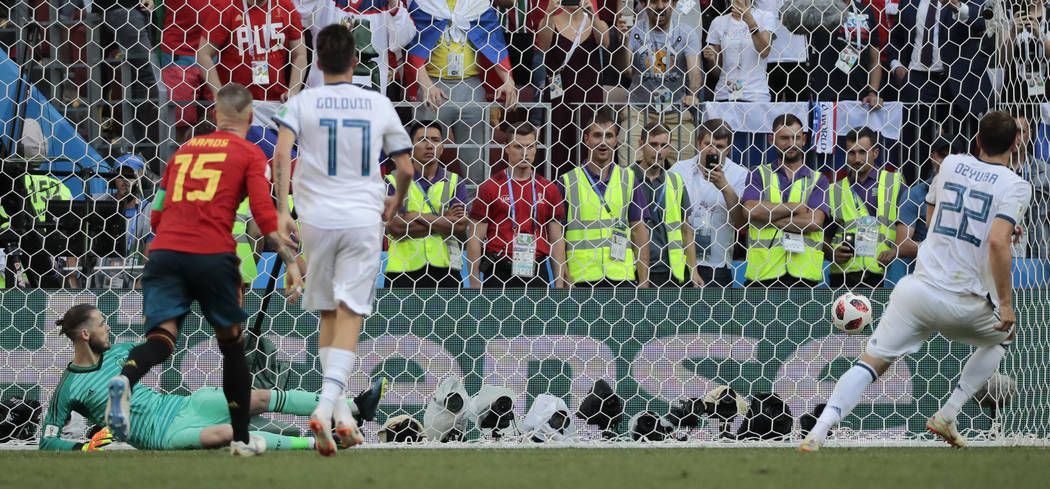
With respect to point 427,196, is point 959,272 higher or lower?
lower

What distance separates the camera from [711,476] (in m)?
5.34

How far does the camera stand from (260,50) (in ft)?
30.3

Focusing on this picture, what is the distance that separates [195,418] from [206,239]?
190cm

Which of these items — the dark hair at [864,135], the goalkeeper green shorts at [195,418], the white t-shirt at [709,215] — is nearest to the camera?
the goalkeeper green shorts at [195,418]

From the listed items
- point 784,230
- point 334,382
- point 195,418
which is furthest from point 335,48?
point 784,230

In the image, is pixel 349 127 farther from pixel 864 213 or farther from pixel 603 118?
pixel 864 213

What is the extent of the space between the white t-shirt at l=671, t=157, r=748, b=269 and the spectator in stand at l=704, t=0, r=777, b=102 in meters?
0.99

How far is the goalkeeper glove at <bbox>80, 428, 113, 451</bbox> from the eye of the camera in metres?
7.56

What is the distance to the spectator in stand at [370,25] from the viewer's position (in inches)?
366

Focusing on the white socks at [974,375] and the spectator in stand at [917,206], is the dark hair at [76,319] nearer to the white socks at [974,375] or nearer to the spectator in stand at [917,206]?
the white socks at [974,375]

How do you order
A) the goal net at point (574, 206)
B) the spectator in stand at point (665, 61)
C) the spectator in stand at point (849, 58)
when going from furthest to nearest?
the spectator in stand at point (849, 58)
the spectator in stand at point (665, 61)
the goal net at point (574, 206)

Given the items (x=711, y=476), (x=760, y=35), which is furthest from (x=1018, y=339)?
(x=711, y=476)

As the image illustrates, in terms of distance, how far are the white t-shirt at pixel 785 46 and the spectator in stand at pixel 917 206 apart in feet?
4.53

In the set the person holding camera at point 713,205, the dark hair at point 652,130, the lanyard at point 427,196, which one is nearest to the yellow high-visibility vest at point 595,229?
the dark hair at point 652,130
